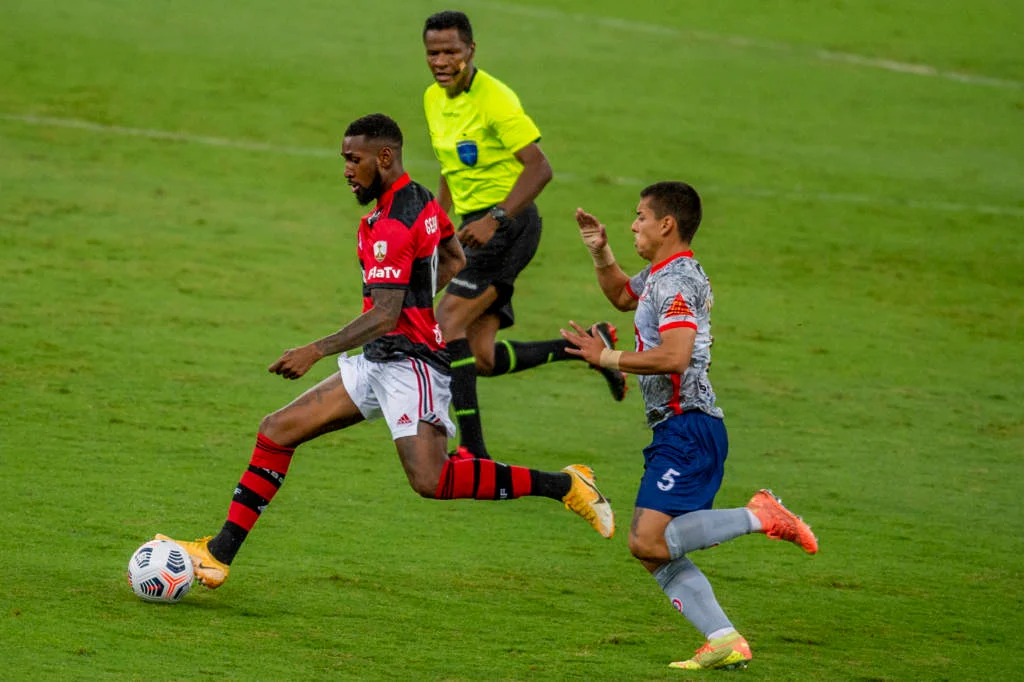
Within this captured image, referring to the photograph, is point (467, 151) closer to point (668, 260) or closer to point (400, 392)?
point (400, 392)

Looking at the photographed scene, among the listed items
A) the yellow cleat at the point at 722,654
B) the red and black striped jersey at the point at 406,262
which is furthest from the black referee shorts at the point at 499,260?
the yellow cleat at the point at 722,654

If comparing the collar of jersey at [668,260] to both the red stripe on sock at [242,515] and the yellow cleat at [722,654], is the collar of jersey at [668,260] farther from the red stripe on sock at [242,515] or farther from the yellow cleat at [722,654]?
the red stripe on sock at [242,515]

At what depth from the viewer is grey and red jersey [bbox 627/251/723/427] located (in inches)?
235

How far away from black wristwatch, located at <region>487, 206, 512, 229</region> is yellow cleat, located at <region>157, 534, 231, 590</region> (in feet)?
9.54

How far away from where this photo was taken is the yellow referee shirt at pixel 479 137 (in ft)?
29.0

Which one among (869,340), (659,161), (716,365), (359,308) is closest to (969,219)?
(659,161)

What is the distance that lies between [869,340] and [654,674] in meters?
7.44

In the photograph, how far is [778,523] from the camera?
6.16 m

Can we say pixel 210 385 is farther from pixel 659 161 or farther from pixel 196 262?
pixel 659 161

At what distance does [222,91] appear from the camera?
62.2ft

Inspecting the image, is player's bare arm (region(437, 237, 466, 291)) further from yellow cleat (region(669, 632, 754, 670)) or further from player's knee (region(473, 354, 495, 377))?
yellow cleat (region(669, 632, 754, 670))

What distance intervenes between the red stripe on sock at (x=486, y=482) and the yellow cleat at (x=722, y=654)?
1.29 metres

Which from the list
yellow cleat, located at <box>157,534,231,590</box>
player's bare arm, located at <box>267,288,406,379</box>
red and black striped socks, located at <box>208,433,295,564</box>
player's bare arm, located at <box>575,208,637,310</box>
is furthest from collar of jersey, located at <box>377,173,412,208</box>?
yellow cleat, located at <box>157,534,231,590</box>

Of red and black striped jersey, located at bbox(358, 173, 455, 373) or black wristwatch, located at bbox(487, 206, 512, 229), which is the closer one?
red and black striped jersey, located at bbox(358, 173, 455, 373)
